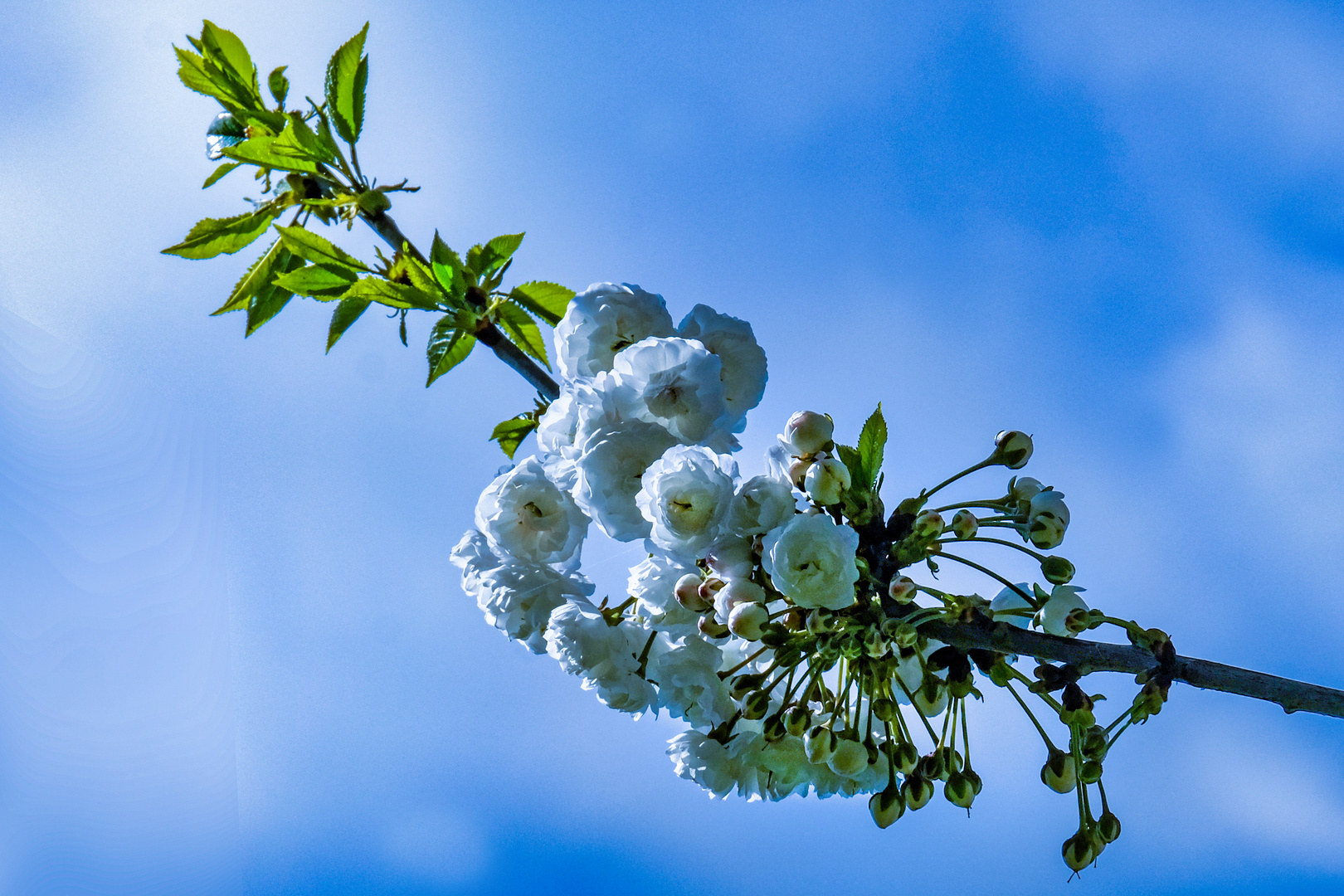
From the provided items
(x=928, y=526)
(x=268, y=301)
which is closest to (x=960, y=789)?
(x=928, y=526)

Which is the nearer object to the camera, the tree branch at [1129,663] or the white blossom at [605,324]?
the tree branch at [1129,663]

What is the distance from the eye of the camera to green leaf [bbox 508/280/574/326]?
1.42 m

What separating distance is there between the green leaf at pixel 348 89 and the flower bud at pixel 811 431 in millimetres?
869

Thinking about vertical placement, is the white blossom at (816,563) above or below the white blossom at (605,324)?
below

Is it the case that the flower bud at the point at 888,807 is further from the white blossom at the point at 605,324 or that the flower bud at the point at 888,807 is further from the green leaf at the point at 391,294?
the green leaf at the point at 391,294

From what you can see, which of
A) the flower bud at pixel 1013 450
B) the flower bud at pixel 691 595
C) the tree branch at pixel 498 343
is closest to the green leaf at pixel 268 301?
the tree branch at pixel 498 343

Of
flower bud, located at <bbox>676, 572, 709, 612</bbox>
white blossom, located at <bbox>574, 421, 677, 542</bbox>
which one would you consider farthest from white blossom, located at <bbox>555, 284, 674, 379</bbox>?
flower bud, located at <bbox>676, 572, 709, 612</bbox>

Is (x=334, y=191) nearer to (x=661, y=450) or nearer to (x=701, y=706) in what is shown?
(x=661, y=450)

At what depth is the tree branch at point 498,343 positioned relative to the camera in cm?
128

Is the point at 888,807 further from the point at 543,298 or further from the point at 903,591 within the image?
the point at 543,298

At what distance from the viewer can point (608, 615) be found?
130 cm

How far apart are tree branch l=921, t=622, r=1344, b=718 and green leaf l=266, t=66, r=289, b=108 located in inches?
55.3

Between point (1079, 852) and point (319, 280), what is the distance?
4.54ft

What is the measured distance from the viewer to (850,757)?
3.77 ft
